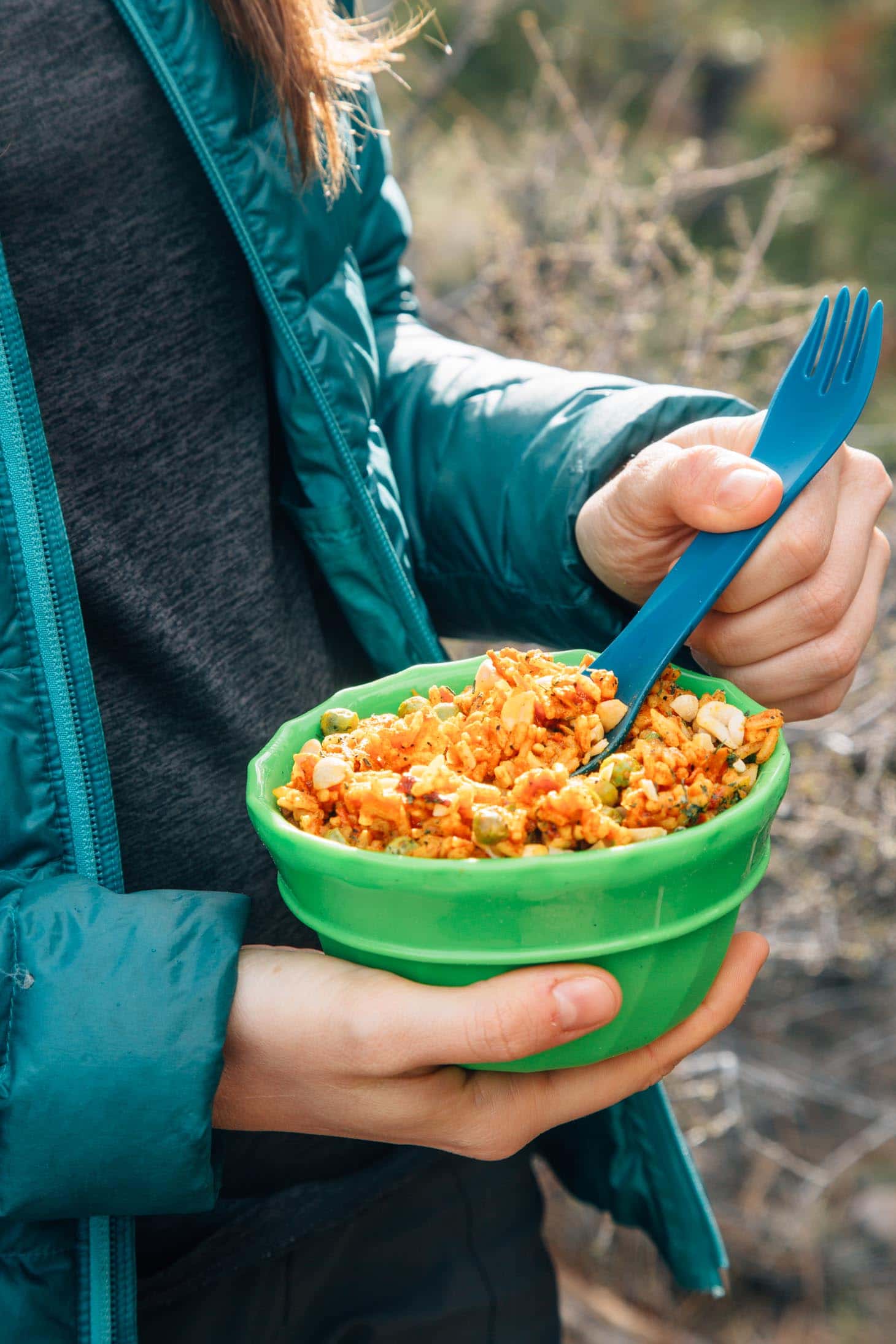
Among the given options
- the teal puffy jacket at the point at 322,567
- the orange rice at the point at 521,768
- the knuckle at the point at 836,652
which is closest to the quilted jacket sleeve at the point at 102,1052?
the teal puffy jacket at the point at 322,567

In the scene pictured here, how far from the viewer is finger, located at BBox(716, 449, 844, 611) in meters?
A: 0.68

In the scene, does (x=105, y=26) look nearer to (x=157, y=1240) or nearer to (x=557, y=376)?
(x=557, y=376)

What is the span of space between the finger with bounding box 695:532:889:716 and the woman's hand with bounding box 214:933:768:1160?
187 mm

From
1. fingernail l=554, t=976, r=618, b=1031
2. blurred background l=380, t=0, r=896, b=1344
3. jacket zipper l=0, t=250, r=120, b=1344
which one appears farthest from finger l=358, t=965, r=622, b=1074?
blurred background l=380, t=0, r=896, b=1344

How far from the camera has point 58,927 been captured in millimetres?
587

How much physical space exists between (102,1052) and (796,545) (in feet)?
1.70

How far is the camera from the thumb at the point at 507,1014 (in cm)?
55

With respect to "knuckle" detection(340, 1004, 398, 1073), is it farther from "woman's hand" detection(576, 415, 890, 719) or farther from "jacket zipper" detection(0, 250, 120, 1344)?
"woman's hand" detection(576, 415, 890, 719)

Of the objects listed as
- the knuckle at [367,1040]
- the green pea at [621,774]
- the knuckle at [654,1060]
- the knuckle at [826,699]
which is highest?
→ the green pea at [621,774]

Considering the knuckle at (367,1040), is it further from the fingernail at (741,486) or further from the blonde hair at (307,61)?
the blonde hair at (307,61)

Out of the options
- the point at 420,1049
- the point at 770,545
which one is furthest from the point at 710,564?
the point at 420,1049

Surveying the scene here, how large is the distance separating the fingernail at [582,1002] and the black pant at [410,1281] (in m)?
0.43

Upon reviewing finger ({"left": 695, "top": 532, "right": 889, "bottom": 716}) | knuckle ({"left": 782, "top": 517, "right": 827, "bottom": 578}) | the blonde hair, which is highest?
the blonde hair

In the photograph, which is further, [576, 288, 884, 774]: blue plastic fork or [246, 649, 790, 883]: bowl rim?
[576, 288, 884, 774]: blue plastic fork
